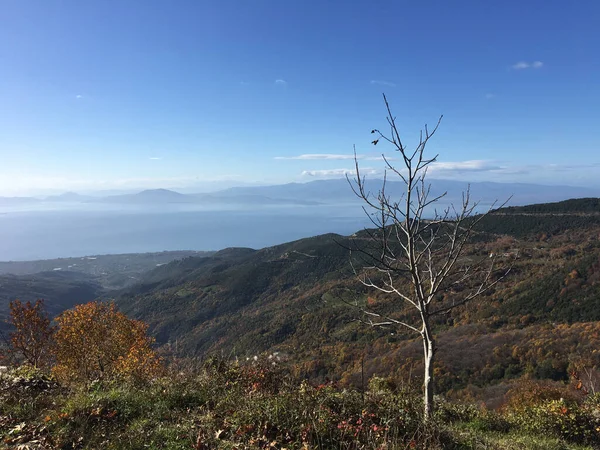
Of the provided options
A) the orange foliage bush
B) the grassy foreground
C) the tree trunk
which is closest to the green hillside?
the orange foliage bush

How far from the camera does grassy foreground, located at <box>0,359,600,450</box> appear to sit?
4344mm

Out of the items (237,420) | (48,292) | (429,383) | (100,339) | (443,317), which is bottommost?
(48,292)

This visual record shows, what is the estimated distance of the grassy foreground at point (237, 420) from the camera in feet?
14.3

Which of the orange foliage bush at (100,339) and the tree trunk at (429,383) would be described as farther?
the orange foliage bush at (100,339)

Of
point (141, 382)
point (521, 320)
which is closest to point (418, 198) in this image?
point (141, 382)

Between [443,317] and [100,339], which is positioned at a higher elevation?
[100,339]

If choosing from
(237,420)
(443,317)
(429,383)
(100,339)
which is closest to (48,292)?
(100,339)

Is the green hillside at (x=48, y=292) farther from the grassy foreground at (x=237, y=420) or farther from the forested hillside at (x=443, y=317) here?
the grassy foreground at (x=237, y=420)

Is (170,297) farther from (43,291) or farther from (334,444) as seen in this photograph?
(334,444)

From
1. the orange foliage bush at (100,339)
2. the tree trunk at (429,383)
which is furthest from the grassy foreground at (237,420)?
the orange foliage bush at (100,339)

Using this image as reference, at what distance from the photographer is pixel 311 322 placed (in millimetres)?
54031

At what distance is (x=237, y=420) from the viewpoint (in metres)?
4.70

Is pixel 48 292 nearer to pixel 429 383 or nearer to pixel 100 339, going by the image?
pixel 100 339

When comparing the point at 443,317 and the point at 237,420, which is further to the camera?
the point at 443,317
